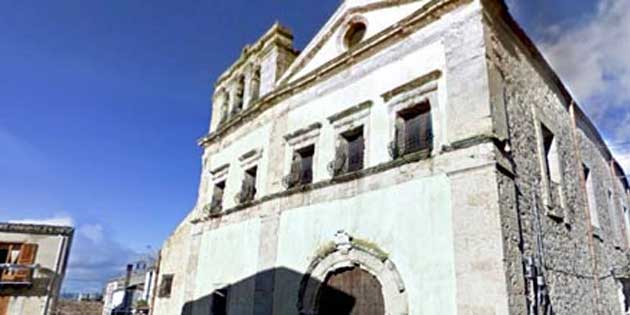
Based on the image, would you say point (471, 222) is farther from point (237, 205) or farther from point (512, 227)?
point (237, 205)

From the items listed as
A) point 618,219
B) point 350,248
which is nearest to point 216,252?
point 350,248

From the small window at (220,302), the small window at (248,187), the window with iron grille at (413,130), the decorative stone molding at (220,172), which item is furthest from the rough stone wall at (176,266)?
the window with iron grille at (413,130)

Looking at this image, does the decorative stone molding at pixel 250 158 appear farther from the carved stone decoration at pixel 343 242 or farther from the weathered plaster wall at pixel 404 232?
the carved stone decoration at pixel 343 242

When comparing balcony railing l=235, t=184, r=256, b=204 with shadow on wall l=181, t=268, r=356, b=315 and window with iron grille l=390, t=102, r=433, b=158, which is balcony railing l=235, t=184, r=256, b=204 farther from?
window with iron grille l=390, t=102, r=433, b=158

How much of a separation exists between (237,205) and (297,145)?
105 inches

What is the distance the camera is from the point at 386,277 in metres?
7.08

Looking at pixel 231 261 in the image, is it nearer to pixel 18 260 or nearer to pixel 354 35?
pixel 354 35

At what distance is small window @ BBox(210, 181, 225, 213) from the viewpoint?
12742 millimetres

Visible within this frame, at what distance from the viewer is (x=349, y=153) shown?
8.95 m

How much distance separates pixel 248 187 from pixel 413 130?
18.0 feet

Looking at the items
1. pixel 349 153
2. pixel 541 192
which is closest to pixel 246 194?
pixel 349 153

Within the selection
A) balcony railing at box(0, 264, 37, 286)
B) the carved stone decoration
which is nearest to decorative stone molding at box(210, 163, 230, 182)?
the carved stone decoration

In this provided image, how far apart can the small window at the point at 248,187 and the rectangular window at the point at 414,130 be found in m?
4.84

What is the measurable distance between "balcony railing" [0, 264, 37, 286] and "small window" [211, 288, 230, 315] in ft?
29.8
